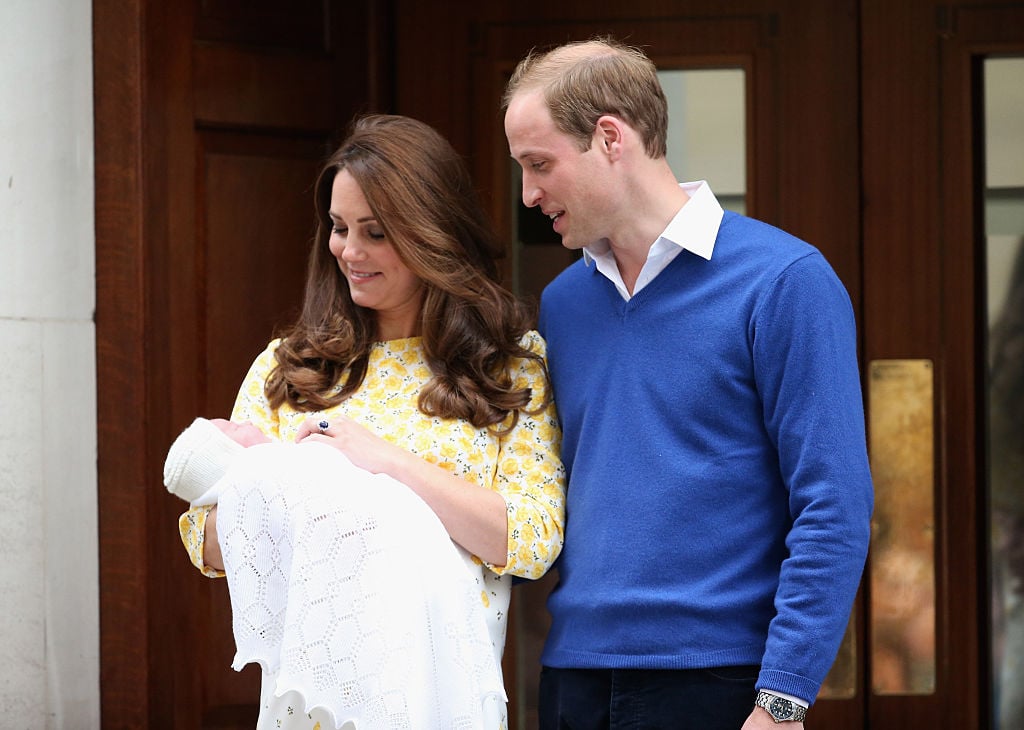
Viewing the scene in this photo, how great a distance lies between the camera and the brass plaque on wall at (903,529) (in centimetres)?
304

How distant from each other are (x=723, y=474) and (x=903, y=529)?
3.99 ft

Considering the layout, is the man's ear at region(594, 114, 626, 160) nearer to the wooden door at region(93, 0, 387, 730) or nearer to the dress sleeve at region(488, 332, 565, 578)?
the dress sleeve at region(488, 332, 565, 578)

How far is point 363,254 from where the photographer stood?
7.43ft

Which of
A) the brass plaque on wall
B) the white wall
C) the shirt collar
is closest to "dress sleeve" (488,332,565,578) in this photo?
the shirt collar

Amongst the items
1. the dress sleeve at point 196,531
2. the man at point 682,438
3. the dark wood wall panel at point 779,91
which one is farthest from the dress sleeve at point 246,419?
the dark wood wall panel at point 779,91

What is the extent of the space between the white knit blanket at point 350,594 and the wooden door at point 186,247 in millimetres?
800

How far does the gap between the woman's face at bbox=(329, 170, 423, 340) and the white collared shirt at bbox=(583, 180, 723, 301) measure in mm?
375

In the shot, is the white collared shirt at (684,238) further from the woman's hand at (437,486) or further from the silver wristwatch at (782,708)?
the silver wristwatch at (782,708)

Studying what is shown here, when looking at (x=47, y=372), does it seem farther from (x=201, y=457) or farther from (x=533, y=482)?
(x=533, y=482)

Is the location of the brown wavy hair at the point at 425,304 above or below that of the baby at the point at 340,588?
above

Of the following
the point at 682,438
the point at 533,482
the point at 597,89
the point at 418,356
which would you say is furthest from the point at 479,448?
the point at 597,89

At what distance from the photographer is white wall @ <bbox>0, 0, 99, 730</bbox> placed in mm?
2598

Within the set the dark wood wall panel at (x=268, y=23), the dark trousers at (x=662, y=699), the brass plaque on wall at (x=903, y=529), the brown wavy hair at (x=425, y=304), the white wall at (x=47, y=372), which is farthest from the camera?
the brass plaque on wall at (x=903, y=529)

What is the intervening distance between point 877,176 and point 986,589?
972mm
